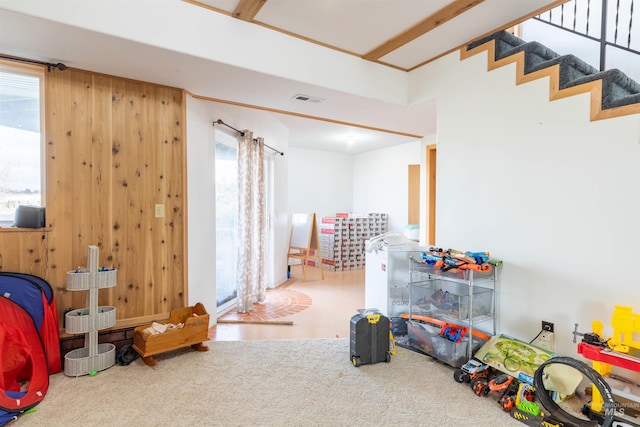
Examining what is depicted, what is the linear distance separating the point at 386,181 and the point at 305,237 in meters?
2.41

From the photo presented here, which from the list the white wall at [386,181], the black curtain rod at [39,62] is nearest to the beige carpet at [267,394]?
the black curtain rod at [39,62]

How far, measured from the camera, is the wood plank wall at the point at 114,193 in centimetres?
258

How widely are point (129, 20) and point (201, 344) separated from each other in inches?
98.9

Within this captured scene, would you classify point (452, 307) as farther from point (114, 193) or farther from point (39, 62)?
point (39, 62)

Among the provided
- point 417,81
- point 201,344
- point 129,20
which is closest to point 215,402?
point 201,344

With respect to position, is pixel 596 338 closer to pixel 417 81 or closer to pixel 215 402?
pixel 215 402

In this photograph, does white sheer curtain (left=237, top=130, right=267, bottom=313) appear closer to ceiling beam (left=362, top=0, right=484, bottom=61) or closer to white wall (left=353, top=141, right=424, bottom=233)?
ceiling beam (left=362, top=0, right=484, bottom=61)

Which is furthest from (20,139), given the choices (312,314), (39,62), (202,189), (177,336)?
(312,314)

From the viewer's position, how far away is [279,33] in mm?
2811

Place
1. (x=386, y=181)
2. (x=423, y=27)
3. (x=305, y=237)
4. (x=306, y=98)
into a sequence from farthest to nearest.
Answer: (x=386, y=181), (x=305, y=237), (x=306, y=98), (x=423, y=27)

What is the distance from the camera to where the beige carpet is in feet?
6.51

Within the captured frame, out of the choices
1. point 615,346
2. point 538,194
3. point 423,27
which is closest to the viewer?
point 615,346

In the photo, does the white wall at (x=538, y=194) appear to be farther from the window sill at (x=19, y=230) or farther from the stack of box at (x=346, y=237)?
the stack of box at (x=346, y=237)

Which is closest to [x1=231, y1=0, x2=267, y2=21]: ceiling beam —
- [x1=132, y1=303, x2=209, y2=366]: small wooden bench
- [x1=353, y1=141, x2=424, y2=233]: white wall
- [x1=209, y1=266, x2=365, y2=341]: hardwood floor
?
[x1=132, y1=303, x2=209, y2=366]: small wooden bench
